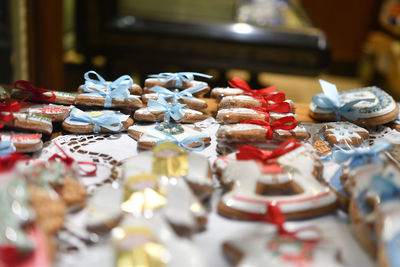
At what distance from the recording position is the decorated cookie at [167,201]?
31.6 inches

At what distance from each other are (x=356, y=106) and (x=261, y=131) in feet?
1.46

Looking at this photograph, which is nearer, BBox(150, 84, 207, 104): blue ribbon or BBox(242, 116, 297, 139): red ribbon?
BBox(242, 116, 297, 139): red ribbon

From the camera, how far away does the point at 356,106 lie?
1.43 metres

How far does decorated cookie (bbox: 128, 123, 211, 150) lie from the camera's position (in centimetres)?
119

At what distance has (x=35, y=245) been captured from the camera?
2.32ft

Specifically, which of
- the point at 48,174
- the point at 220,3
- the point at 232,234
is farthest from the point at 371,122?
the point at 220,3

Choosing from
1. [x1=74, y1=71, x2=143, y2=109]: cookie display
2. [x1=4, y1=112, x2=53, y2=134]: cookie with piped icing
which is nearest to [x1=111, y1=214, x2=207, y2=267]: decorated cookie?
[x1=4, y1=112, x2=53, y2=134]: cookie with piped icing

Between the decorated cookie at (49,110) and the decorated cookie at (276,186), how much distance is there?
58cm

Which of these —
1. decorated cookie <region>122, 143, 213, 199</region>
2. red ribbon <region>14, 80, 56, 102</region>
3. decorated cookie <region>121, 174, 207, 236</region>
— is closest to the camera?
decorated cookie <region>121, 174, 207, 236</region>

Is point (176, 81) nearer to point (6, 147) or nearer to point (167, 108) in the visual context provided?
point (167, 108)

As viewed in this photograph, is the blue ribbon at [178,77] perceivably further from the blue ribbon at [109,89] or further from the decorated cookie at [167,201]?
the decorated cookie at [167,201]

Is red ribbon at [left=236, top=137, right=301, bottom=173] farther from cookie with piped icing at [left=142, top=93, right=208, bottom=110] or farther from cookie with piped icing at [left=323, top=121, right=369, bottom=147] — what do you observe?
cookie with piped icing at [left=142, top=93, right=208, bottom=110]

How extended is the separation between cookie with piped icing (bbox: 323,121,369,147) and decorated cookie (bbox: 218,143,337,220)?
0.23m

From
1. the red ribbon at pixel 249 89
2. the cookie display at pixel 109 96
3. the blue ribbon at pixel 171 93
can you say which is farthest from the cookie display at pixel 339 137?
the cookie display at pixel 109 96
